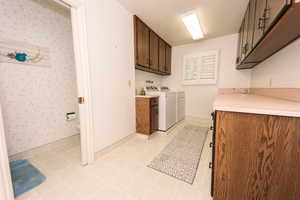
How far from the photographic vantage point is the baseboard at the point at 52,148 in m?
1.52

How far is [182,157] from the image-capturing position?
1.63 metres

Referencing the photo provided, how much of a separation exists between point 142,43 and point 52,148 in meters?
2.50

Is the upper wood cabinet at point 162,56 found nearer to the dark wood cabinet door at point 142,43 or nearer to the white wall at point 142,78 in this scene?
the white wall at point 142,78

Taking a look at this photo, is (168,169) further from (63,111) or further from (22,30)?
(22,30)

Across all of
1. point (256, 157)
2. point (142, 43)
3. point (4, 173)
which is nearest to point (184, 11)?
point (142, 43)

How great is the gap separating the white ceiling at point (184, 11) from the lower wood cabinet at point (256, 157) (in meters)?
1.91

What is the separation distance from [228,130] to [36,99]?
2449mm

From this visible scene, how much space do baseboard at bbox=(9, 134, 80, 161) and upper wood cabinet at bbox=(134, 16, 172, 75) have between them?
6.17 ft

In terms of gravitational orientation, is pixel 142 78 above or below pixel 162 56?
below

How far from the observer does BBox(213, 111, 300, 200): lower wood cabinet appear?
2.20 feet

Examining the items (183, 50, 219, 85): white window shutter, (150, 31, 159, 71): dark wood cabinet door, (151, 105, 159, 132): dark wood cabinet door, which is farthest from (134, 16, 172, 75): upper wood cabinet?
(151, 105, 159, 132): dark wood cabinet door

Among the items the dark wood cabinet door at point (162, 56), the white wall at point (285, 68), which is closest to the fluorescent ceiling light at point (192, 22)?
the dark wood cabinet door at point (162, 56)

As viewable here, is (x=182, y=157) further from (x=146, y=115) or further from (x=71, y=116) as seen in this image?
(x=71, y=116)

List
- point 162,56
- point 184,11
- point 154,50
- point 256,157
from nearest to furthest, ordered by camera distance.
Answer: point 256,157, point 184,11, point 154,50, point 162,56
